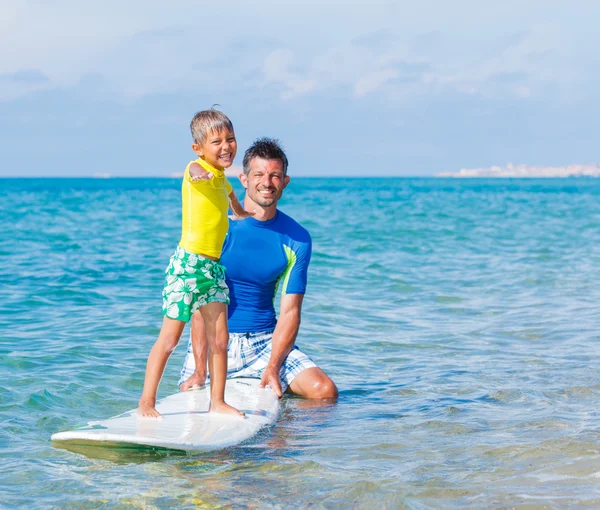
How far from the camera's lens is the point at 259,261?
5.59m

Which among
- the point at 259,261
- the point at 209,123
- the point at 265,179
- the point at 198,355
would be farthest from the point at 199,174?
the point at 198,355

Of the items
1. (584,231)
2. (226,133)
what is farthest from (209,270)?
(584,231)

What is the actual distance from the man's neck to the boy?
0.79 metres

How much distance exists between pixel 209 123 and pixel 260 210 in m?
1.17

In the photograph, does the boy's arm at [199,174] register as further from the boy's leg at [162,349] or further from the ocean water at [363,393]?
the ocean water at [363,393]

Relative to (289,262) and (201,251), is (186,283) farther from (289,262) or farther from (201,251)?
(289,262)

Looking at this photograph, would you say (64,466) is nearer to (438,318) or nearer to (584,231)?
(438,318)

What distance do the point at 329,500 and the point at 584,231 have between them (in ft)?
70.3

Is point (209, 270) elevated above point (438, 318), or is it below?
above

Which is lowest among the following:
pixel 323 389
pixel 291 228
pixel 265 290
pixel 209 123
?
pixel 323 389

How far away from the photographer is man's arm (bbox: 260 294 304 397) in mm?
5523

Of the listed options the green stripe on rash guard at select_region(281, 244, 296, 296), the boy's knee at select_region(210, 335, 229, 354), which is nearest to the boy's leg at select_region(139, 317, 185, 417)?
the boy's knee at select_region(210, 335, 229, 354)

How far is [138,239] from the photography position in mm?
20641

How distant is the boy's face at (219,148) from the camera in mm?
4551
